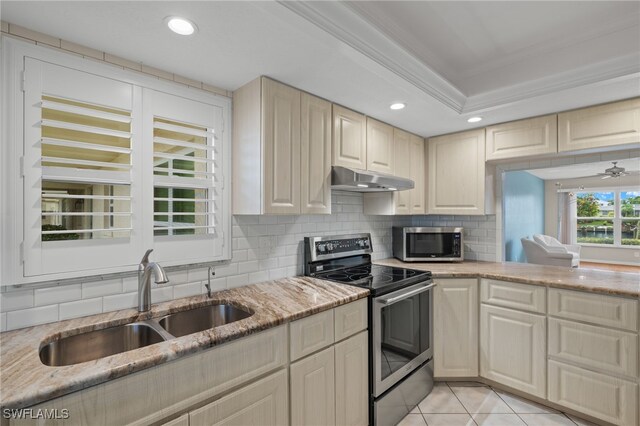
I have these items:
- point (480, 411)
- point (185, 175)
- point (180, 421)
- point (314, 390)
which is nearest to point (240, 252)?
point (185, 175)

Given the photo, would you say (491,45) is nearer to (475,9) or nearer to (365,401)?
(475,9)

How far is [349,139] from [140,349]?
180 centimetres

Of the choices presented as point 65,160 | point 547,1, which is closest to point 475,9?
point 547,1

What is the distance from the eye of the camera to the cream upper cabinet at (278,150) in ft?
5.90

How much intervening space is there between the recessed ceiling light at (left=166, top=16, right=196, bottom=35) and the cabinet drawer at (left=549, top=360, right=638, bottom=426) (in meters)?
2.95

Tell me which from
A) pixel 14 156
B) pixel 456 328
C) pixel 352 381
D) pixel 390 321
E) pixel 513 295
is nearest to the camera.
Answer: pixel 14 156

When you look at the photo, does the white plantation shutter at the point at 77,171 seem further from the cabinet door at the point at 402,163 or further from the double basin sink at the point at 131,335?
the cabinet door at the point at 402,163

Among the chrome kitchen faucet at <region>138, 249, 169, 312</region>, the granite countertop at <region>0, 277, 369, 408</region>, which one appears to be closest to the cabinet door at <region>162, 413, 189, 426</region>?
the granite countertop at <region>0, 277, 369, 408</region>

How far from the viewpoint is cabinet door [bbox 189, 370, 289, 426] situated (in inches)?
47.9

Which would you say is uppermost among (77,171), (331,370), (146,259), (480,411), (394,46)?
(394,46)

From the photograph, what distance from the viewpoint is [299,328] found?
5.08 ft

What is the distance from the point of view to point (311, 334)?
5.25 ft

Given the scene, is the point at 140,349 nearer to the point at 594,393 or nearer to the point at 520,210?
the point at 594,393

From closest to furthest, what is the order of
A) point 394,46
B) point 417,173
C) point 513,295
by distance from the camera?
point 394,46 < point 513,295 < point 417,173
